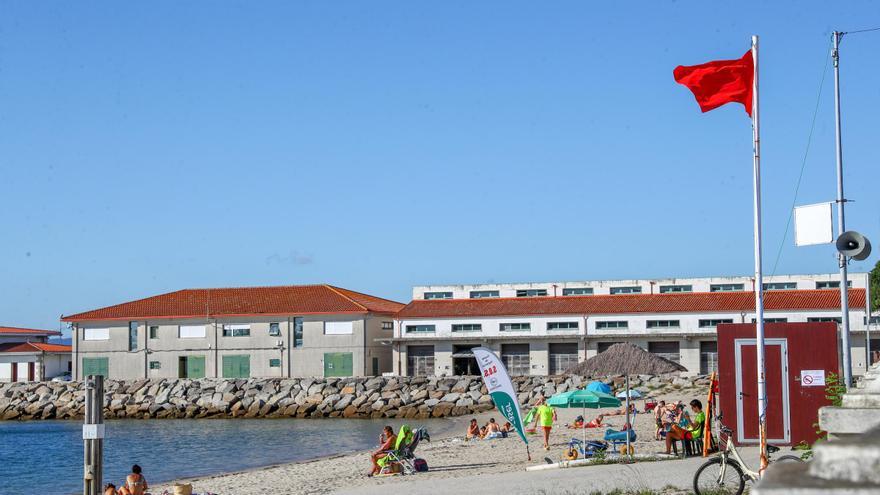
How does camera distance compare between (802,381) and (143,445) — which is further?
(143,445)

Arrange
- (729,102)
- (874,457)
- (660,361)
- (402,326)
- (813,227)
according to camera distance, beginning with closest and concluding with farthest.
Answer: (874,457)
(729,102)
(813,227)
(660,361)
(402,326)

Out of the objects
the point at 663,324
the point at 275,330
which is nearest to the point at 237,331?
the point at 275,330

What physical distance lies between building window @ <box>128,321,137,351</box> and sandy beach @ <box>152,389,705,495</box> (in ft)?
152

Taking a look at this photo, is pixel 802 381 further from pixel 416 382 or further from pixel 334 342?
pixel 334 342

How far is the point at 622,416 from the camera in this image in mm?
46438

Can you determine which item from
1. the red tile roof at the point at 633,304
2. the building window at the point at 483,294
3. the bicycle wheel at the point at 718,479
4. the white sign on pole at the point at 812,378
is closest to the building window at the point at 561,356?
the red tile roof at the point at 633,304

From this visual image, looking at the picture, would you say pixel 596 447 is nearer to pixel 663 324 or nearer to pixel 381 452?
pixel 381 452

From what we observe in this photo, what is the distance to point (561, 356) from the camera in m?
69.9

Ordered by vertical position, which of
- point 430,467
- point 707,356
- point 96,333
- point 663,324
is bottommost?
point 430,467

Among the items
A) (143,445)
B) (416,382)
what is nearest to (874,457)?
(143,445)

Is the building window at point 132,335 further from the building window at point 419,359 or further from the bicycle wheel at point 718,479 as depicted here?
the bicycle wheel at point 718,479

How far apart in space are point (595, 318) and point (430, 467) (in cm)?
4464

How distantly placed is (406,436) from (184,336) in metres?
54.7

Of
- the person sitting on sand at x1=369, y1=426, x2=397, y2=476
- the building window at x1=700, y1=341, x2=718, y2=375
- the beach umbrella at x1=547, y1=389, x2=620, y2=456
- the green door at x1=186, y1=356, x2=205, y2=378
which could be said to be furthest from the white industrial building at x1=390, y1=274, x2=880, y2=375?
the person sitting on sand at x1=369, y1=426, x2=397, y2=476
